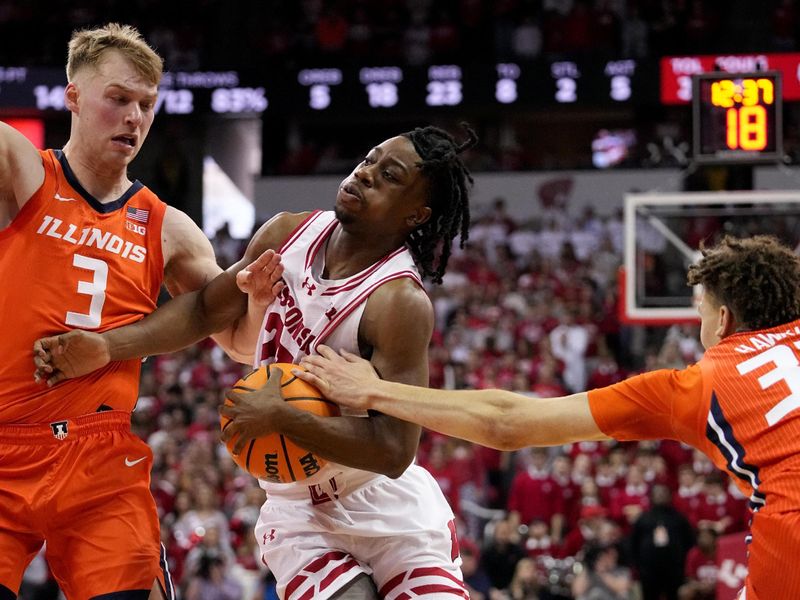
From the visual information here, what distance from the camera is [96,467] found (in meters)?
3.79

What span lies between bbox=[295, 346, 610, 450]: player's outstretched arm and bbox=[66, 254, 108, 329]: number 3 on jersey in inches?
28.6

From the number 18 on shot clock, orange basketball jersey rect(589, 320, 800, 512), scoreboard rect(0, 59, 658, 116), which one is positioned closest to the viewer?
orange basketball jersey rect(589, 320, 800, 512)

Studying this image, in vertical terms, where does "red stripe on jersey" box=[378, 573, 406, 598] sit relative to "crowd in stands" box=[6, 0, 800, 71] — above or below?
below

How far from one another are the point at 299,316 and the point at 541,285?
11.0 meters

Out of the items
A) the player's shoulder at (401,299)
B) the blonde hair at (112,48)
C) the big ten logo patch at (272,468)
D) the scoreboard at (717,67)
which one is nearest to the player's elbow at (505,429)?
the player's shoulder at (401,299)

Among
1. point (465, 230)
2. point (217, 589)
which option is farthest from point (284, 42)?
point (465, 230)

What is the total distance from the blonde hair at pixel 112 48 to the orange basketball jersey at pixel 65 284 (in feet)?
1.10

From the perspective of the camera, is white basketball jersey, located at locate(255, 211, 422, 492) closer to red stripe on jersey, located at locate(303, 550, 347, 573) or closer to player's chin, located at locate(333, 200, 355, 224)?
player's chin, located at locate(333, 200, 355, 224)

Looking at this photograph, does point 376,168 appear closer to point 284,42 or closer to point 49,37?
point 284,42

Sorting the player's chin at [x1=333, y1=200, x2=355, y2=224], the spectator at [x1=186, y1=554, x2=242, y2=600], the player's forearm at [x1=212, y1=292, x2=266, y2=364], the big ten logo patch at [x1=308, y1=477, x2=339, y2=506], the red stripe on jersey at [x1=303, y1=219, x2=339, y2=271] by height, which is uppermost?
the player's chin at [x1=333, y1=200, x2=355, y2=224]

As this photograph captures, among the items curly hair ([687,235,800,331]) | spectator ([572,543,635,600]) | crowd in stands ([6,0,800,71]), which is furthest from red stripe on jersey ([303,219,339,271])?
crowd in stands ([6,0,800,71])

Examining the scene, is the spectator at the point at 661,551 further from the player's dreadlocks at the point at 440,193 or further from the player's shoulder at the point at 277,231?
the player's shoulder at the point at 277,231

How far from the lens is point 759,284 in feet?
11.4

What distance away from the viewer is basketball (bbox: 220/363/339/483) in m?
3.63
